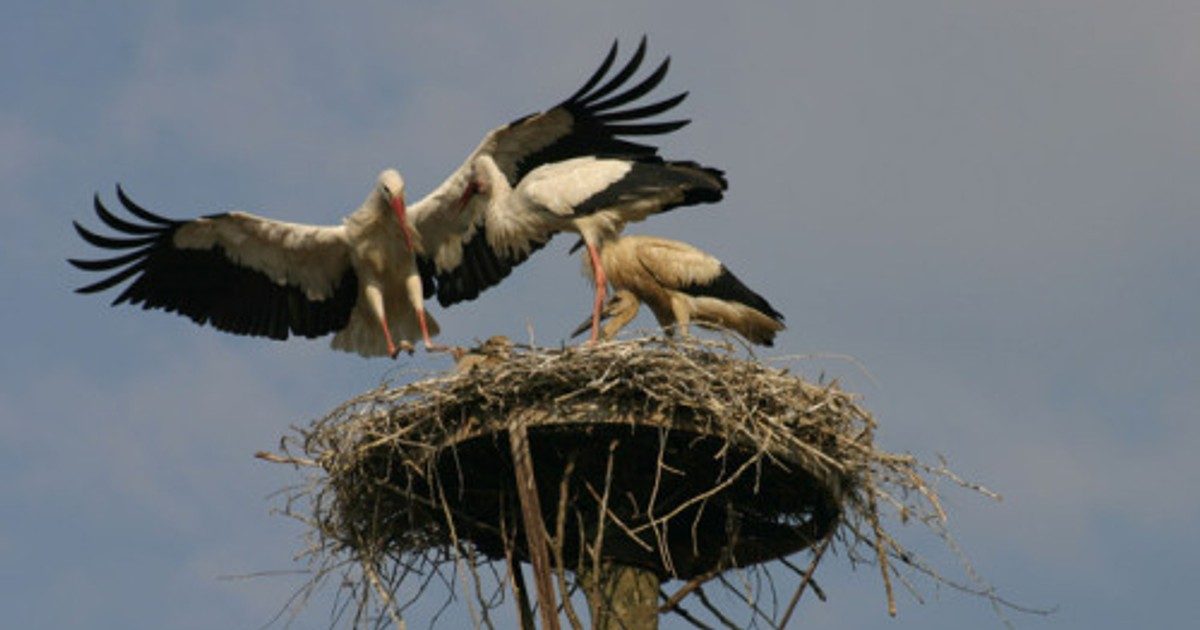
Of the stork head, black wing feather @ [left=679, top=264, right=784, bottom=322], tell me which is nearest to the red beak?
the stork head

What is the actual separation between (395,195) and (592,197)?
49.7 inches

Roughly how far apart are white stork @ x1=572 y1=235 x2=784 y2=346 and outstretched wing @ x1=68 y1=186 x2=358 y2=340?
5.23 feet

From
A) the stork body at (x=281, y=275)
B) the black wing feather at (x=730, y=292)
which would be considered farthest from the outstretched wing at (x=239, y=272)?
the black wing feather at (x=730, y=292)

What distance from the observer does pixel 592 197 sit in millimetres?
13156

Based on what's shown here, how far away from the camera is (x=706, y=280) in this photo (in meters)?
14.3

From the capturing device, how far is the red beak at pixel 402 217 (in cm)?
1373

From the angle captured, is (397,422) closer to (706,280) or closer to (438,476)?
(438,476)

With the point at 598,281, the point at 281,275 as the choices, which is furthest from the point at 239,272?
the point at 598,281

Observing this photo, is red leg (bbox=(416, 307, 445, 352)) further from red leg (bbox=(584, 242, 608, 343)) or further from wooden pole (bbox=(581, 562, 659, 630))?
wooden pole (bbox=(581, 562, 659, 630))

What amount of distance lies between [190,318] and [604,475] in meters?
4.20

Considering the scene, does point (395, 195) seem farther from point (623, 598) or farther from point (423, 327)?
point (623, 598)

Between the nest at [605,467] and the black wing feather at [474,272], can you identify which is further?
the black wing feather at [474,272]

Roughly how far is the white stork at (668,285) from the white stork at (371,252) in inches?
23.1

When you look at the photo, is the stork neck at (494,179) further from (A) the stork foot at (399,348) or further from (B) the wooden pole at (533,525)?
(B) the wooden pole at (533,525)
